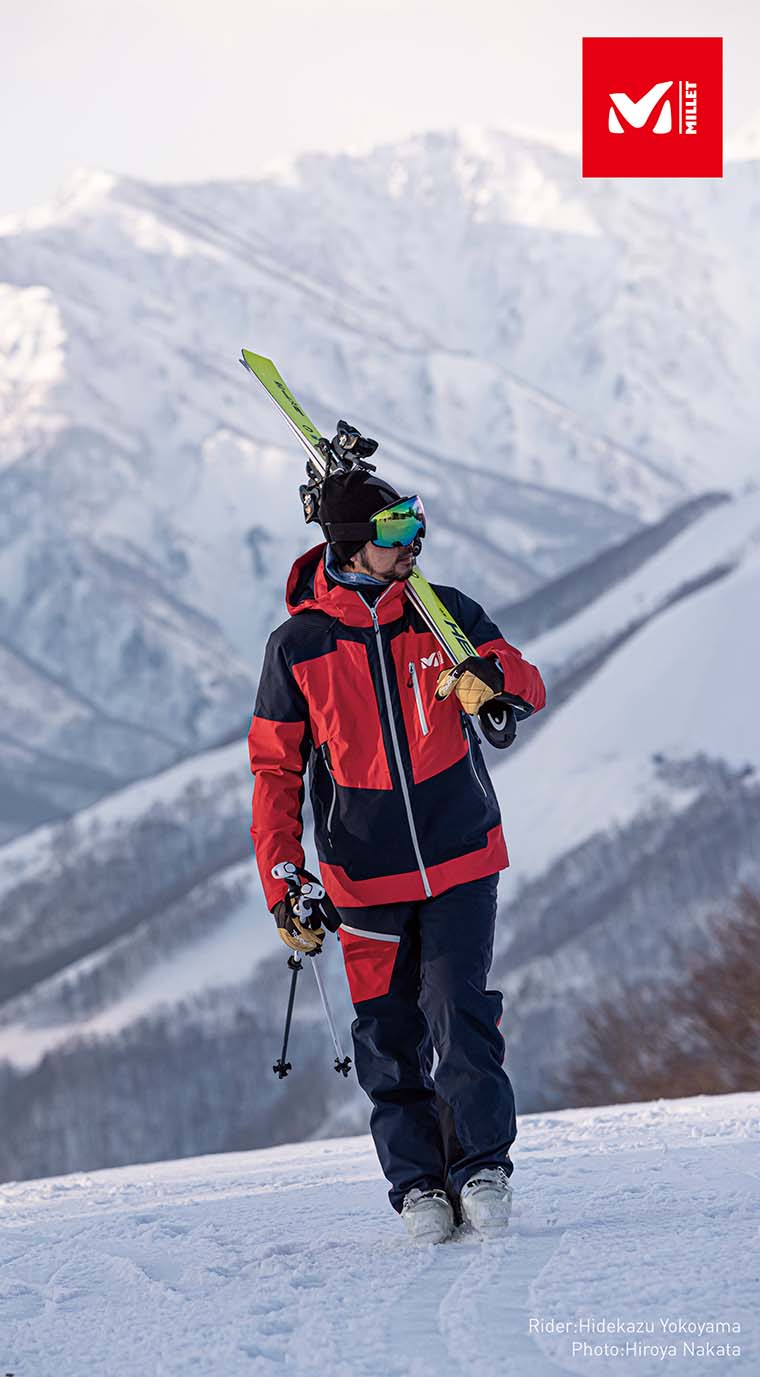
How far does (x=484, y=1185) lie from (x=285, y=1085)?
304 ft

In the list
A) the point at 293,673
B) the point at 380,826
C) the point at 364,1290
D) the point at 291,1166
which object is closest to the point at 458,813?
the point at 380,826

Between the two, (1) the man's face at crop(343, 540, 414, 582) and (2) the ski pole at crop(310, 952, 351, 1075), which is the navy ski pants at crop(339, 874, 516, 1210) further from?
(1) the man's face at crop(343, 540, 414, 582)

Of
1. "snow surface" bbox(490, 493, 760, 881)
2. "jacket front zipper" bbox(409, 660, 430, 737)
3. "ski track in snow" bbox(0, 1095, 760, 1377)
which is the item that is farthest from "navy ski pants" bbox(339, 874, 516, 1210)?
"snow surface" bbox(490, 493, 760, 881)

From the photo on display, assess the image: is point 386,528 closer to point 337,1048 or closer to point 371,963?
point 371,963

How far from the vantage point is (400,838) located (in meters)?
5.08

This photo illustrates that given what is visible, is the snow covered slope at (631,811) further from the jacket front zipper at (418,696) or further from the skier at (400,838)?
the jacket front zipper at (418,696)

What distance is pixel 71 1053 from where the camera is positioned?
380ft

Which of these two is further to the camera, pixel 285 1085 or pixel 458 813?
pixel 285 1085

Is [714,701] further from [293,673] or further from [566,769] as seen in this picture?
[293,673]

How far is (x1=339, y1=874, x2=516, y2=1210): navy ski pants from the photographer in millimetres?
5070

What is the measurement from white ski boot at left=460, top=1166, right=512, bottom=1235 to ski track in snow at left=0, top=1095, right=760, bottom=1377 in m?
0.06

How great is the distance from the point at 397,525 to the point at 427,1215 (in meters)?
2.08

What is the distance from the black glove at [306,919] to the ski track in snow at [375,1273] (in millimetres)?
883

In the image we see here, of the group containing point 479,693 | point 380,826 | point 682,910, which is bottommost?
point 682,910
